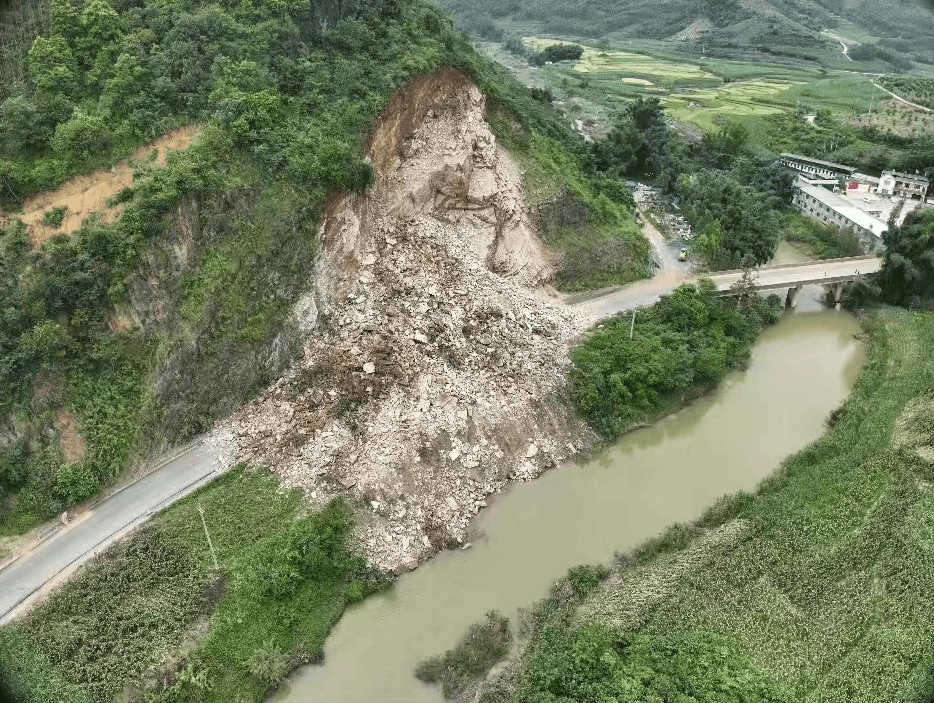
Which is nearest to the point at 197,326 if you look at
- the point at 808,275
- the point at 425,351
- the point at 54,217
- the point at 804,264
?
the point at 54,217

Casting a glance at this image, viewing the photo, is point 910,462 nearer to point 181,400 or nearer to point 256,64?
point 181,400

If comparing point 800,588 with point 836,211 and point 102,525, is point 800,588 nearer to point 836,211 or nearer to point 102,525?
point 102,525

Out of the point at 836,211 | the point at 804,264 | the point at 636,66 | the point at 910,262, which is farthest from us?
the point at 636,66

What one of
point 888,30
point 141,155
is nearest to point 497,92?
point 141,155

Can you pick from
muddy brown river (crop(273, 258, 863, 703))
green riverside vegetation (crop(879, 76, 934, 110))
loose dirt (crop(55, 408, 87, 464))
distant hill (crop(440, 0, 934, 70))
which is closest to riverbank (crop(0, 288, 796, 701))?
muddy brown river (crop(273, 258, 863, 703))

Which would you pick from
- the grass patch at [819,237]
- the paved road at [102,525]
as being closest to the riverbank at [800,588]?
the paved road at [102,525]

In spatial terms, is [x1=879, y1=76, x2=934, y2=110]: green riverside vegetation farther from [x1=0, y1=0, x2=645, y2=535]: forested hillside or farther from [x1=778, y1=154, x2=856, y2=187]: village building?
[x1=0, y1=0, x2=645, y2=535]: forested hillside
